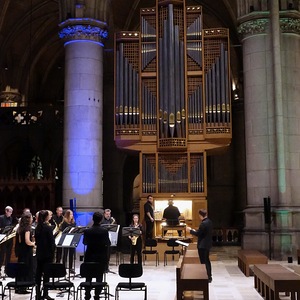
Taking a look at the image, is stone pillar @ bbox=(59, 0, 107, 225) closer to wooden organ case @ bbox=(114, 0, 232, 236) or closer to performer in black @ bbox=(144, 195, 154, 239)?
wooden organ case @ bbox=(114, 0, 232, 236)

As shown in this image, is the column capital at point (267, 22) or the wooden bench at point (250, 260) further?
the column capital at point (267, 22)

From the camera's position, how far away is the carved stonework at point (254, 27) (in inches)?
738

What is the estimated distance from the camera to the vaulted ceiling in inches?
1094

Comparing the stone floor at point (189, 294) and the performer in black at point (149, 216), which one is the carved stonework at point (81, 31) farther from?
the stone floor at point (189, 294)

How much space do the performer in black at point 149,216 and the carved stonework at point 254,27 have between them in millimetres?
6719

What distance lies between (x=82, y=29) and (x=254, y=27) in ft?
20.1

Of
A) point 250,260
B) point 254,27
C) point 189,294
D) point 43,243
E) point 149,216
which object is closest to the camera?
point 43,243

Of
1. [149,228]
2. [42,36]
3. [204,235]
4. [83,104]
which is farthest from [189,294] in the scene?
[42,36]

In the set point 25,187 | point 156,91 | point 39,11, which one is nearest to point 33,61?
point 39,11

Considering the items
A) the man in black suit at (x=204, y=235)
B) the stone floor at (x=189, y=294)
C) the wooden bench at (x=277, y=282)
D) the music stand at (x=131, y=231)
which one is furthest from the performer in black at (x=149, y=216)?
the wooden bench at (x=277, y=282)

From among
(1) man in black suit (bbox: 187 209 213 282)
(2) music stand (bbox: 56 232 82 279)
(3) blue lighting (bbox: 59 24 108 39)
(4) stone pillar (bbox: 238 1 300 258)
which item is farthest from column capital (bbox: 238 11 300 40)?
(2) music stand (bbox: 56 232 82 279)

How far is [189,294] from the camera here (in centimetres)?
1115

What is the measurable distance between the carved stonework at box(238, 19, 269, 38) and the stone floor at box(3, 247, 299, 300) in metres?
7.92

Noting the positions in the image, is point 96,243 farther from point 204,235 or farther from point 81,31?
point 81,31
